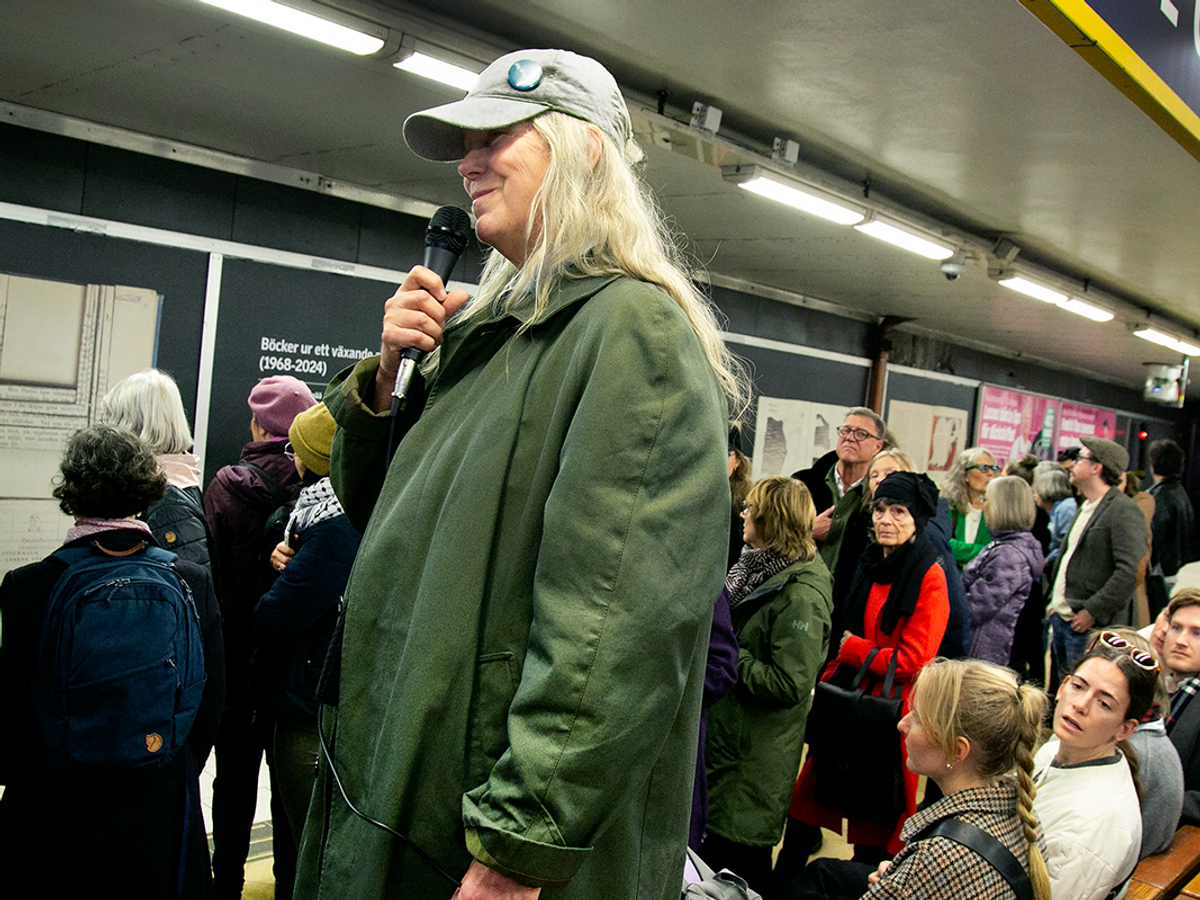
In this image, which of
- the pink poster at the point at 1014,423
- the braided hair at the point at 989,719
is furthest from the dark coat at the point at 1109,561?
the pink poster at the point at 1014,423

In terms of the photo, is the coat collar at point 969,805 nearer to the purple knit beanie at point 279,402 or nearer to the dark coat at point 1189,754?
the dark coat at point 1189,754

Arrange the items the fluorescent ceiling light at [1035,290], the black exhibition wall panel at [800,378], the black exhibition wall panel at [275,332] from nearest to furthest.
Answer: the black exhibition wall panel at [275,332], the fluorescent ceiling light at [1035,290], the black exhibition wall panel at [800,378]

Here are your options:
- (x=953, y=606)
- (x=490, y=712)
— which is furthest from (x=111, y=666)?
(x=953, y=606)

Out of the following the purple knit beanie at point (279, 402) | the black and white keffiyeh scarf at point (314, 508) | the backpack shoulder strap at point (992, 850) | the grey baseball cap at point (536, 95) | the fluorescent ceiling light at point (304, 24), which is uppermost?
the fluorescent ceiling light at point (304, 24)

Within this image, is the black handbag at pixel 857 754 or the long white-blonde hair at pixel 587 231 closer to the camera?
the long white-blonde hair at pixel 587 231

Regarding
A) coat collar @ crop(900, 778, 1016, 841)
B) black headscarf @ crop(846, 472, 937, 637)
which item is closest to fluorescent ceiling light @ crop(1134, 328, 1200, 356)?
black headscarf @ crop(846, 472, 937, 637)

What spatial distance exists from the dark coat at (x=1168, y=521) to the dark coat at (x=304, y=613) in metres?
7.44

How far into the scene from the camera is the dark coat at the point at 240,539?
10.2 ft

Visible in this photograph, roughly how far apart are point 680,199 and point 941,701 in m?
3.77

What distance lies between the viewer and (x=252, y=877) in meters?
3.40

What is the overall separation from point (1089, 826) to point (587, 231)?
194 cm

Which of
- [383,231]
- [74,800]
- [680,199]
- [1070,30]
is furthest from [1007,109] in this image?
[74,800]

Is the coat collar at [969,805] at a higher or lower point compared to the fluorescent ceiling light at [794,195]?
lower

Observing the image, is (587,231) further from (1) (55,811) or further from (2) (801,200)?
(2) (801,200)
